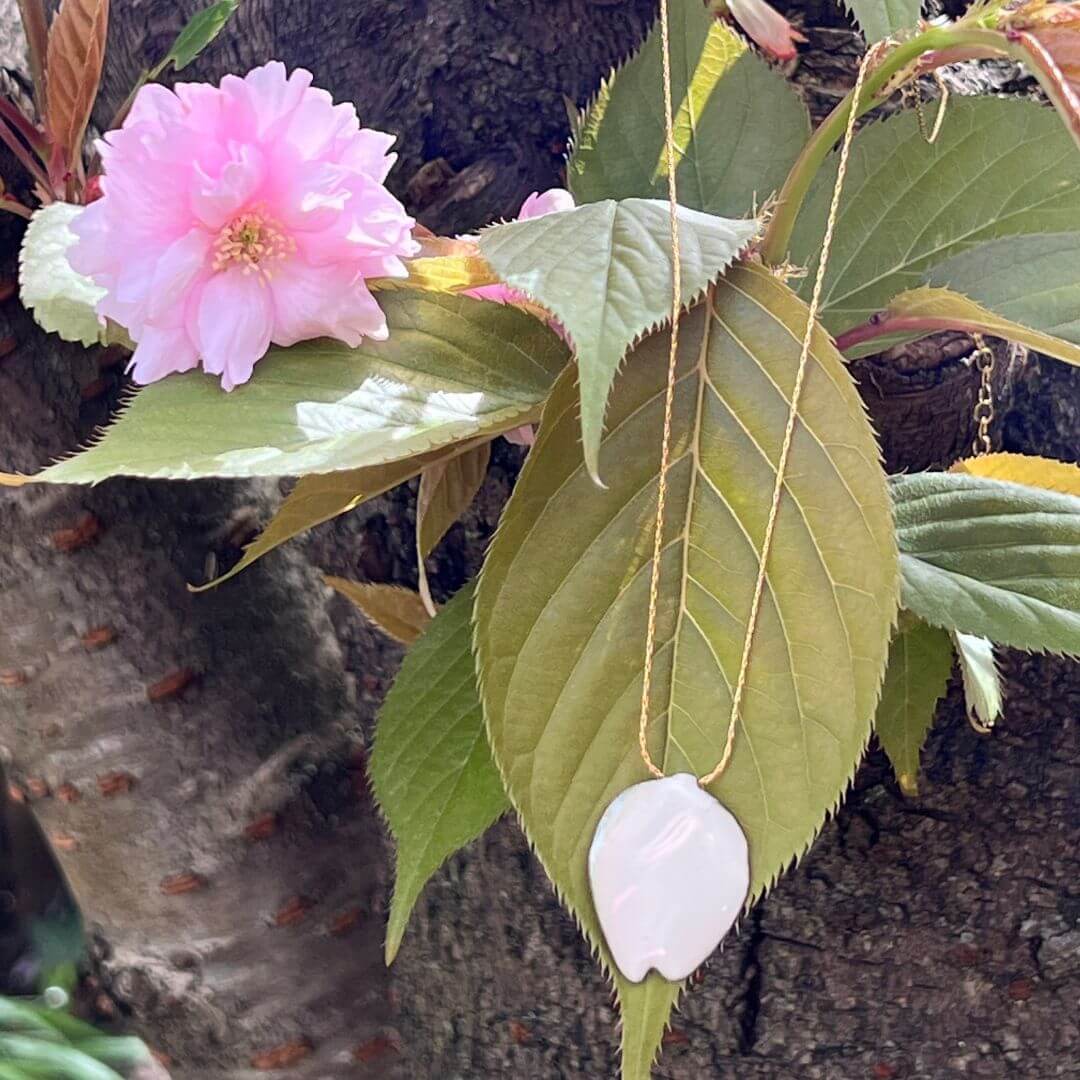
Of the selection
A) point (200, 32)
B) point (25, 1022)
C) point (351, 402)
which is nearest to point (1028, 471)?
point (351, 402)

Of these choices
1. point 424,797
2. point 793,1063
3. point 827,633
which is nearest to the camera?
point 827,633

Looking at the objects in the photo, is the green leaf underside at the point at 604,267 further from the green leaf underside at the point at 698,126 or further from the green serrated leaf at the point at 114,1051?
the green serrated leaf at the point at 114,1051

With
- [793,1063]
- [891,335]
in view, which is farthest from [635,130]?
[793,1063]

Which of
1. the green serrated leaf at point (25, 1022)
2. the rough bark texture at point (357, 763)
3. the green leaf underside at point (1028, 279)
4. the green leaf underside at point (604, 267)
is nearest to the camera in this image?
the green leaf underside at point (604, 267)

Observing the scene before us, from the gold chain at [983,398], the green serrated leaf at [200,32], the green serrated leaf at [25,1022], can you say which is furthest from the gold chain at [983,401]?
the green serrated leaf at [25,1022]

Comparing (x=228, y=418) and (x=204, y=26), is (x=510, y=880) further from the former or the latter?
(x=204, y=26)

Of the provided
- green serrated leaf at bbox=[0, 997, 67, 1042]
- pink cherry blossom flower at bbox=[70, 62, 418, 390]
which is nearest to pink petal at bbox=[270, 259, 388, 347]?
pink cherry blossom flower at bbox=[70, 62, 418, 390]
